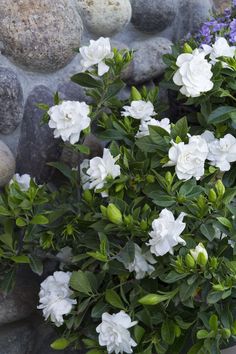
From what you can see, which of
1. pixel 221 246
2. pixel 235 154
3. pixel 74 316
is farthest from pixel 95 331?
pixel 235 154

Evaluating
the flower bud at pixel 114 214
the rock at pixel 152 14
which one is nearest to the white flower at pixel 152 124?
the flower bud at pixel 114 214

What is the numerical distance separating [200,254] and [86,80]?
1.82ft

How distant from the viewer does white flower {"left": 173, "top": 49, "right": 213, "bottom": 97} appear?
1445mm

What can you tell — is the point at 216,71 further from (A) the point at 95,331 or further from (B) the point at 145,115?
(A) the point at 95,331

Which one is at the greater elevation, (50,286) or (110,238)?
(110,238)

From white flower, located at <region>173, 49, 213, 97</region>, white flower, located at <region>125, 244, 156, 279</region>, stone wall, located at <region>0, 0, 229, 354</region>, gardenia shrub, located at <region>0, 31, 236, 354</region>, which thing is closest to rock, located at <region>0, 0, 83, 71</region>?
stone wall, located at <region>0, 0, 229, 354</region>

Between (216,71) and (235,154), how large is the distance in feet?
0.68

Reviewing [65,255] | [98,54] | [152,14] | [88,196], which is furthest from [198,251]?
[152,14]

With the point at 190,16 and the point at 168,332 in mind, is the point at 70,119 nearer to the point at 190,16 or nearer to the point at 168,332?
the point at 168,332

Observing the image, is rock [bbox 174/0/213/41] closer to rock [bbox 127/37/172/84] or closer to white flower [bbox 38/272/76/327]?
rock [bbox 127/37/172/84]

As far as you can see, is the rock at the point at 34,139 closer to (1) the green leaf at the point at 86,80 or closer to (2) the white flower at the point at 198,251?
(1) the green leaf at the point at 86,80

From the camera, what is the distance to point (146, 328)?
1384 millimetres

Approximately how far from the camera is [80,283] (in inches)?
54.2

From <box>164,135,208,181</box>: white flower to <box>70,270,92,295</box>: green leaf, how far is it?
31cm
